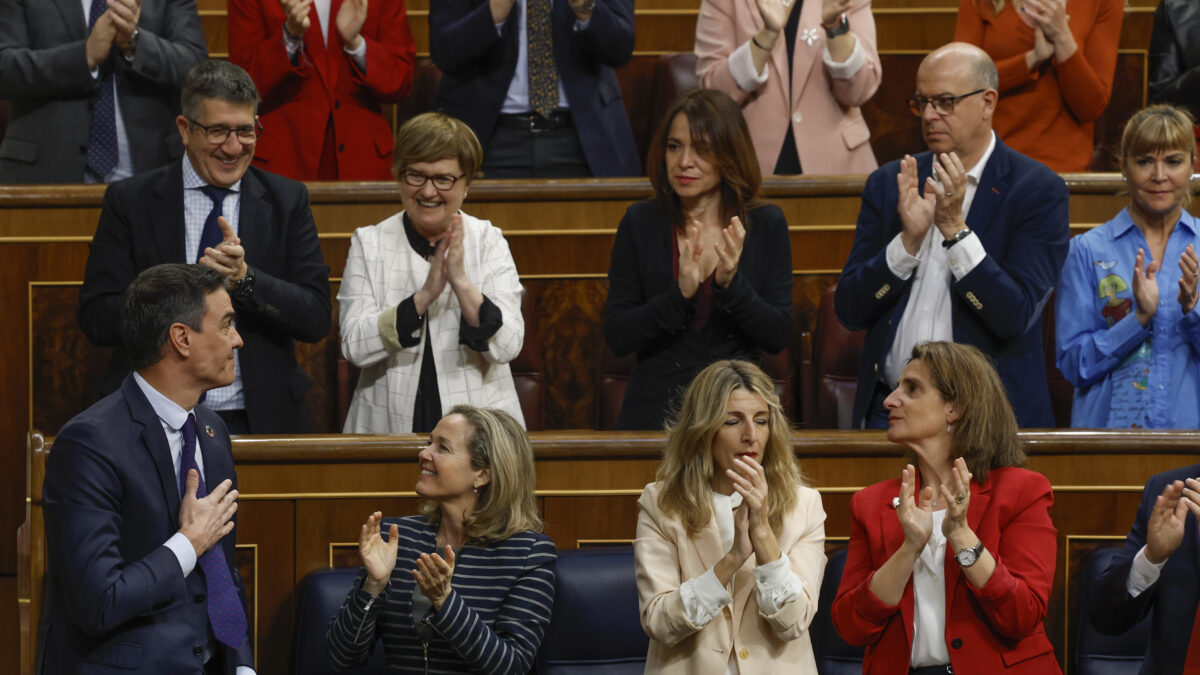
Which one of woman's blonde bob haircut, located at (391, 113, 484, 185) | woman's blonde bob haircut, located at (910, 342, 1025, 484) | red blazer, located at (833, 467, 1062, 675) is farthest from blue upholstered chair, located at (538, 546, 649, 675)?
woman's blonde bob haircut, located at (391, 113, 484, 185)

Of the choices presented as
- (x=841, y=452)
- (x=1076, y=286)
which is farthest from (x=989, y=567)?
(x=1076, y=286)

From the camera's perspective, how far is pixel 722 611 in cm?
252

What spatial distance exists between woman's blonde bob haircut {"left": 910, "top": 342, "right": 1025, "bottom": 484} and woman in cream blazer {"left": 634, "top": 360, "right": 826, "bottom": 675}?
0.26 metres

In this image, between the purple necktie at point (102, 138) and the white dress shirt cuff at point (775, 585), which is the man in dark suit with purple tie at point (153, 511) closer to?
the white dress shirt cuff at point (775, 585)

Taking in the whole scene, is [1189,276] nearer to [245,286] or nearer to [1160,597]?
[1160,597]

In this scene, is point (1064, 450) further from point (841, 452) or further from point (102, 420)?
point (102, 420)

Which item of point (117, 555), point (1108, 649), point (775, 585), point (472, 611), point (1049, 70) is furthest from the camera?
point (1049, 70)

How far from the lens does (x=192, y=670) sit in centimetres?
238

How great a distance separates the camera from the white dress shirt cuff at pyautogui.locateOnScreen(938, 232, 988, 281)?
2947mm

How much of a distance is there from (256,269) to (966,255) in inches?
53.0

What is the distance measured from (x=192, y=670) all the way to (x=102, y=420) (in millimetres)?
400

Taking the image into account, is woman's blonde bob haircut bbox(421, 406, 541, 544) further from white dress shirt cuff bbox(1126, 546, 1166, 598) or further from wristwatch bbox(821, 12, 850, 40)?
wristwatch bbox(821, 12, 850, 40)

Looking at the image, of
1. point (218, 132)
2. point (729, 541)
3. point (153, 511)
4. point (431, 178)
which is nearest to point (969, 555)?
point (729, 541)

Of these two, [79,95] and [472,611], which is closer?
[472,611]
